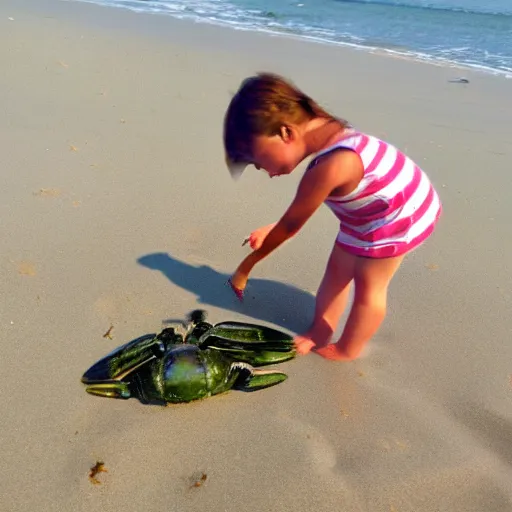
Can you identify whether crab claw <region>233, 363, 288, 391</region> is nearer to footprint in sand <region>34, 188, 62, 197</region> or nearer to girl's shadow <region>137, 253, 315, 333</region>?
girl's shadow <region>137, 253, 315, 333</region>

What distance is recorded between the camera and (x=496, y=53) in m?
7.81

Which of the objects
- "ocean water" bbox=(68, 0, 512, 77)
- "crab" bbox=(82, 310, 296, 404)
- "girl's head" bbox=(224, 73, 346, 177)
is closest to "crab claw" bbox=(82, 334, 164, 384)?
"crab" bbox=(82, 310, 296, 404)

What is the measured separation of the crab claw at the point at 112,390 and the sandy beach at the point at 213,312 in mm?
32

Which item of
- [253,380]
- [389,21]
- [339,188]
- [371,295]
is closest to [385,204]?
[339,188]

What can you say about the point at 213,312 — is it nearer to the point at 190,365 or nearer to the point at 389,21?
the point at 190,365

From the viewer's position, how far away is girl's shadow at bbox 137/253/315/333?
2.68 m

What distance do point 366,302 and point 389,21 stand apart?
8993 mm

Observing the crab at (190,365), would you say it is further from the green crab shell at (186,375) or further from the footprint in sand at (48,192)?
the footprint in sand at (48,192)

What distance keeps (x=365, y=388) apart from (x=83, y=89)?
3642mm

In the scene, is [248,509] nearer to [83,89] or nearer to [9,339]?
[9,339]

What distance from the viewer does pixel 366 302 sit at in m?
2.32

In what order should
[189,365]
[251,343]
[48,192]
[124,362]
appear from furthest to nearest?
[48,192] < [251,343] < [124,362] < [189,365]

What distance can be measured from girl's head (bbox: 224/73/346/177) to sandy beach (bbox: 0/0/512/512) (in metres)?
0.86

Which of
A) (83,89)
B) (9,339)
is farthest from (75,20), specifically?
(9,339)
